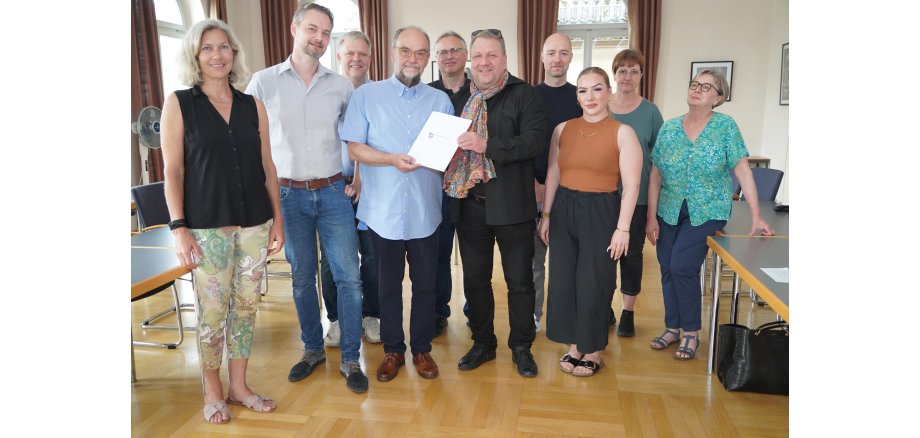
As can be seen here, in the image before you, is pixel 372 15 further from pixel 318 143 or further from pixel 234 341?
pixel 234 341

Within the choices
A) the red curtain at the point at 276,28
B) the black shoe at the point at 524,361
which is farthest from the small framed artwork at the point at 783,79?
the red curtain at the point at 276,28

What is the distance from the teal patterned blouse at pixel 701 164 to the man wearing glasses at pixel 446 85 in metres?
1.04

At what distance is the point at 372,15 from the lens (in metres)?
7.84

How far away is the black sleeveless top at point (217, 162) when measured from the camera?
2008 mm

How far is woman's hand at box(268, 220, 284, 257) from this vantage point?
232 cm

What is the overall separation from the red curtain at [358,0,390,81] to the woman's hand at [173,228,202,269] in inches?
239

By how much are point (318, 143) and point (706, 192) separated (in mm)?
1828

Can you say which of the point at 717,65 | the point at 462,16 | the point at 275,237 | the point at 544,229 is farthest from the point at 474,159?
the point at 717,65

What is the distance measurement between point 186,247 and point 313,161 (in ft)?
2.20

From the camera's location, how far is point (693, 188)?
2699mm

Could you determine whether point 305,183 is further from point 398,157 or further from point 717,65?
point 717,65

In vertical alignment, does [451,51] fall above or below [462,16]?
below
